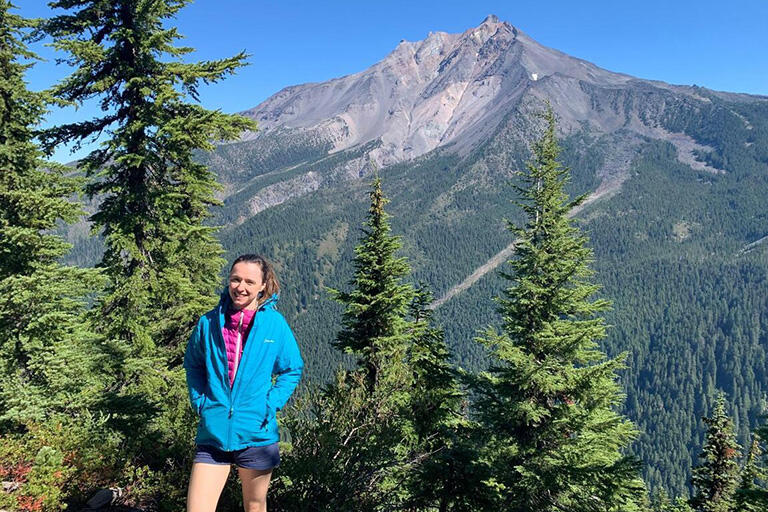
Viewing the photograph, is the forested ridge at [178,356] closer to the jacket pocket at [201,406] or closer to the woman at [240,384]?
the woman at [240,384]

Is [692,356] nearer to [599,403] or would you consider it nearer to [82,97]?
[599,403]

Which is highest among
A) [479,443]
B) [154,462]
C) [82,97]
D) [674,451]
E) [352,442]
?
[82,97]

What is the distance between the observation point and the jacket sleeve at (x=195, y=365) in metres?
3.82

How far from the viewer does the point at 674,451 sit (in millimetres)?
133000

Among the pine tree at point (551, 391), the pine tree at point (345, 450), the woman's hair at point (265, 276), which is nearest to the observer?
the woman's hair at point (265, 276)

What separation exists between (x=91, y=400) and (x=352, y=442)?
5.20 m

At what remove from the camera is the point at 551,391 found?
41.7 ft

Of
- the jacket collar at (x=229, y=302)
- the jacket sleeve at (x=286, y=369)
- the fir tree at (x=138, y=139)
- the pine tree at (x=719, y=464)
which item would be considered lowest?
the pine tree at (x=719, y=464)

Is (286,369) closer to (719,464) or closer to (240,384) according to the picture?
(240,384)

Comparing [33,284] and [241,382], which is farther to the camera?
[33,284]

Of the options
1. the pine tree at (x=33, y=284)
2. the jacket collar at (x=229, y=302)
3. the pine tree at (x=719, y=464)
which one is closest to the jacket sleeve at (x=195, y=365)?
the jacket collar at (x=229, y=302)

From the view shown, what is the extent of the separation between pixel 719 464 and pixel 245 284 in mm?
26226

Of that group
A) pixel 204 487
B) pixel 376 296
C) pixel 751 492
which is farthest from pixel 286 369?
pixel 376 296

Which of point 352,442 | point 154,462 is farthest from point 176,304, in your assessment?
point 352,442
